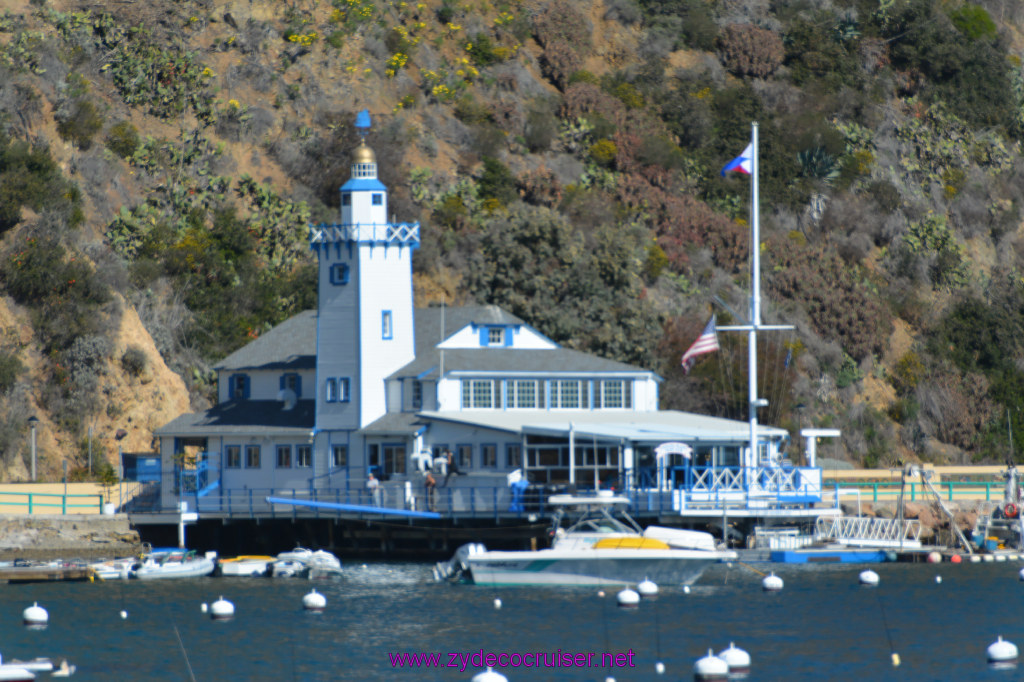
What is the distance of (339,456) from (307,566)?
11.3 meters

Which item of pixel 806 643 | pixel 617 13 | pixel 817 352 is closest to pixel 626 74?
pixel 617 13

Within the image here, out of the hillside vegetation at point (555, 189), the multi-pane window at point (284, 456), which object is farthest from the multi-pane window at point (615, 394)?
the hillside vegetation at point (555, 189)

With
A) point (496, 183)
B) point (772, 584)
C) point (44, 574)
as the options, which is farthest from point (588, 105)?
point (772, 584)

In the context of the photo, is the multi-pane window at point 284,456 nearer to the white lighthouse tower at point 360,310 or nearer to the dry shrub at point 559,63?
the white lighthouse tower at point 360,310

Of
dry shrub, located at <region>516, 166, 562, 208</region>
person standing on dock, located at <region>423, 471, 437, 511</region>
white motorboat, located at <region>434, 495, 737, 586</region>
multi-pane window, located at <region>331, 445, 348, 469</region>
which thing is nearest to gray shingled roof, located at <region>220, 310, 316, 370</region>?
multi-pane window, located at <region>331, 445, 348, 469</region>

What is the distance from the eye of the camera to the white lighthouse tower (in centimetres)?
6519

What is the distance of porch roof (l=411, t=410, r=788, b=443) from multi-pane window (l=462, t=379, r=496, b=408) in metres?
0.62

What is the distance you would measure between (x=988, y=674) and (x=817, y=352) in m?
58.7

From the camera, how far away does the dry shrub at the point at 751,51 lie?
389ft

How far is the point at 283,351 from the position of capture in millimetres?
70750

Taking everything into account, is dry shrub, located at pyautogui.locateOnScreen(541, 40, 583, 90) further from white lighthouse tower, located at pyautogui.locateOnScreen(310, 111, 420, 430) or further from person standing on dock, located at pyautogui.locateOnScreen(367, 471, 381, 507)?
person standing on dock, located at pyautogui.locateOnScreen(367, 471, 381, 507)

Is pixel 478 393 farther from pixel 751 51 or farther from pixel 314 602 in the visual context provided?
pixel 751 51

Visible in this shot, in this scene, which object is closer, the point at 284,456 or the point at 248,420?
the point at 284,456

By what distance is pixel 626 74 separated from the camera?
116 meters
